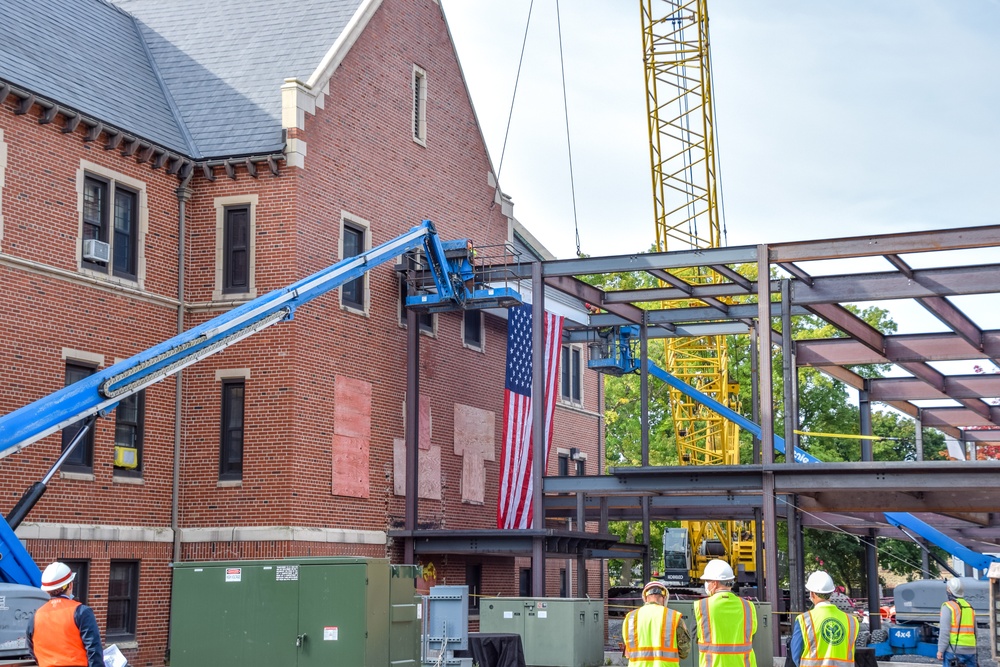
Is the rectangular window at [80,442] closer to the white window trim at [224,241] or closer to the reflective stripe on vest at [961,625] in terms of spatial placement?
the white window trim at [224,241]

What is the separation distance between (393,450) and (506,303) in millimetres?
4311

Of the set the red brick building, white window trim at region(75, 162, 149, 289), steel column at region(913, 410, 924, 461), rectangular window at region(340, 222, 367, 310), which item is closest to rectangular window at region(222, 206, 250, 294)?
the red brick building

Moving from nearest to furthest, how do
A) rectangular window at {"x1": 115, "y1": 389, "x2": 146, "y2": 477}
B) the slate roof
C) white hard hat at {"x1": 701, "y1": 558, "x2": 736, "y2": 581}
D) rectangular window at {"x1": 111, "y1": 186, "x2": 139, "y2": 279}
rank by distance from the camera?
white hard hat at {"x1": 701, "y1": 558, "x2": 736, "y2": 581} < rectangular window at {"x1": 115, "y1": 389, "x2": 146, "y2": 477} < rectangular window at {"x1": 111, "y1": 186, "x2": 139, "y2": 279} < the slate roof

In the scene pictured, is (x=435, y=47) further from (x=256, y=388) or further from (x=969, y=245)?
(x=969, y=245)

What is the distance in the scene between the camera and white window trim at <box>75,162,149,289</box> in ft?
81.3

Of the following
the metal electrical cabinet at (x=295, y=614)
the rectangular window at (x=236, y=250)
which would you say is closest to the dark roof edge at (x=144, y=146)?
the rectangular window at (x=236, y=250)

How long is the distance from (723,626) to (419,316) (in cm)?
2057

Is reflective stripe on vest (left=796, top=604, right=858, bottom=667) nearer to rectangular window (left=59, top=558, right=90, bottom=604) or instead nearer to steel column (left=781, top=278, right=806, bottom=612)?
steel column (left=781, top=278, right=806, bottom=612)

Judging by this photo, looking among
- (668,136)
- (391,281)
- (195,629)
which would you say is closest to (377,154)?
(391,281)

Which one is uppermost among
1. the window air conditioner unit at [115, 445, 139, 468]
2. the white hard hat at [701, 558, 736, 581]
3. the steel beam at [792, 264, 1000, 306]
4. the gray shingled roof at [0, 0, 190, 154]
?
the gray shingled roof at [0, 0, 190, 154]

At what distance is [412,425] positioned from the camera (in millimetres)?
30359

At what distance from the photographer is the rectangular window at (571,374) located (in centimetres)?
4294

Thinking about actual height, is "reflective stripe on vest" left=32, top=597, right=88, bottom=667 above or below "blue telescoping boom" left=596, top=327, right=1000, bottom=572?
below

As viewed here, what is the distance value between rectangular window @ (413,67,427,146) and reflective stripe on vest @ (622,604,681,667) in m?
22.5
